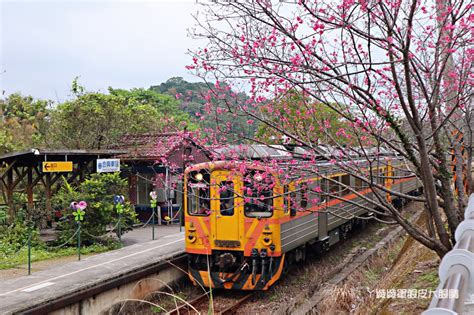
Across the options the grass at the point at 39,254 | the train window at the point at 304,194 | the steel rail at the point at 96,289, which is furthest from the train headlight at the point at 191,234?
the grass at the point at 39,254

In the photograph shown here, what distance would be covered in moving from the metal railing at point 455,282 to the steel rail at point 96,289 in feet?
21.0

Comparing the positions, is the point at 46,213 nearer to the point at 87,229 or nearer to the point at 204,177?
the point at 87,229

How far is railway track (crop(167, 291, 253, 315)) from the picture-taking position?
8594 millimetres

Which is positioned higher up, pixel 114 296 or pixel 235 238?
pixel 235 238

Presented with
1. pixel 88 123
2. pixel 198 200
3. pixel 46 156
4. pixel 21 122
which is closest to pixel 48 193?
pixel 46 156

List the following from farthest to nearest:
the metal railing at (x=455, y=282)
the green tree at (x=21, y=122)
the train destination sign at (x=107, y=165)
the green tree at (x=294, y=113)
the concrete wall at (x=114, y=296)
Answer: the green tree at (x=21, y=122) → the train destination sign at (x=107, y=165) → the concrete wall at (x=114, y=296) → the green tree at (x=294, y=113) → the metal railing at (x=455, y=282)

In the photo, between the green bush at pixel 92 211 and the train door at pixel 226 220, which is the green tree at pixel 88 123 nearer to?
the green bush at pixel 92 211

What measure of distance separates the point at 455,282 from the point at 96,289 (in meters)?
7.40

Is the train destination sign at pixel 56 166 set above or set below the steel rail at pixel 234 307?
above

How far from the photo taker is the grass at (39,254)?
10812 mm

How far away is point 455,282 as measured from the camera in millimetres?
1788

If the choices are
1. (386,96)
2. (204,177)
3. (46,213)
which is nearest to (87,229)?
(46,213)

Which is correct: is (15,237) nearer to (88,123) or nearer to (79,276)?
(79,276)

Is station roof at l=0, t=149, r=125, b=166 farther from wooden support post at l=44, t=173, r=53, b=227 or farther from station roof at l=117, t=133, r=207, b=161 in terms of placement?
station roof at l=117, t=133, r=207, b=161
